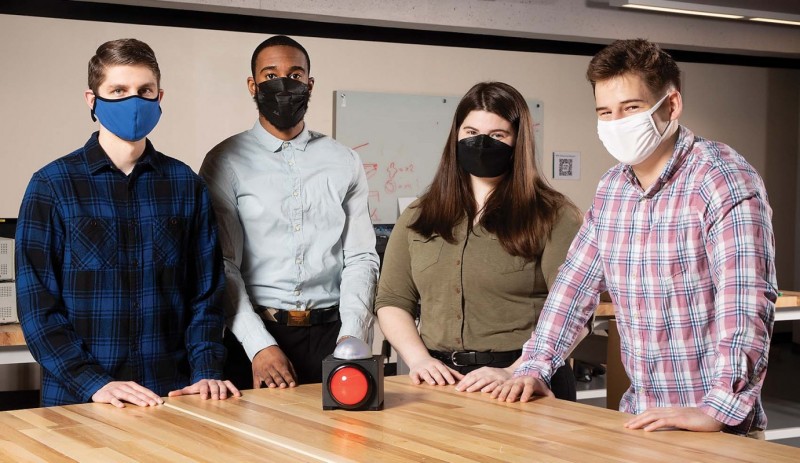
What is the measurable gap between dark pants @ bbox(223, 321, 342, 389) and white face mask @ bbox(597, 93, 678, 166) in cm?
104

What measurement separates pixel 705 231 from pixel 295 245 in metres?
1.16

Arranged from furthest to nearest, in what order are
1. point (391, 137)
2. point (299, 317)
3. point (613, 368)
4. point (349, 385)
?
point (391, 137) → point (613, 368) → point (299, 317) → point (349, 385)

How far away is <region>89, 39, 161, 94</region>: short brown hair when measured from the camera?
217 cm

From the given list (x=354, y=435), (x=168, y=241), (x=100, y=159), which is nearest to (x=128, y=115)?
(x=100, y=159)

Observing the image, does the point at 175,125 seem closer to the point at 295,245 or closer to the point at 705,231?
the point at 295,245

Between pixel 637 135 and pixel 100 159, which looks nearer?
pixel 637 135

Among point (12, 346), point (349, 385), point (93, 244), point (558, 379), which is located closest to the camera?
point (349, 385)

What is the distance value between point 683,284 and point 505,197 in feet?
2.02

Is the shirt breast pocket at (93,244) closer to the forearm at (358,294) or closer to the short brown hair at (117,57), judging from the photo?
the short brown hair at (117,57)

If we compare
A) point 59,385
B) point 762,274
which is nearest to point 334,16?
point 59,385

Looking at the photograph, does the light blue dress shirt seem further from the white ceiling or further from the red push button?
the white ceiling

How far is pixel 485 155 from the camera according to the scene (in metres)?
2.29

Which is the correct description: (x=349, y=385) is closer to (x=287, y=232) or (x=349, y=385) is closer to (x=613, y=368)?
(x=287, y=232)

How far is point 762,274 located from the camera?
1.70 m
